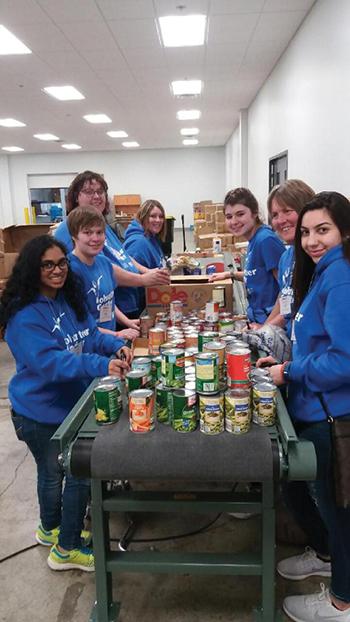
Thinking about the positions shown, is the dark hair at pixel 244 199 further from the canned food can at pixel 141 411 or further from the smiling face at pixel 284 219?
the canned food can at pixel 141 411

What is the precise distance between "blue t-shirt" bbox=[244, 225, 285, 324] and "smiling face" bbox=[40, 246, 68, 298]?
1059mm

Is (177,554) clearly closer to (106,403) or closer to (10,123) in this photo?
(106,403)

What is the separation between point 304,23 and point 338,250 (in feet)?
13.1

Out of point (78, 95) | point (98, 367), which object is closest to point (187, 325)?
point (98, 367)

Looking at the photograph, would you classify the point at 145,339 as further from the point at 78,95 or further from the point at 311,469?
the point at 78,95

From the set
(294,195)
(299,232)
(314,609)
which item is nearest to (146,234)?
(294,195)

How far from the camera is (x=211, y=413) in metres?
1.20

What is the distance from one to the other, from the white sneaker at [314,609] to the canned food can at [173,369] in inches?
36.5

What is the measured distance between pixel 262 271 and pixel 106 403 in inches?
52.2

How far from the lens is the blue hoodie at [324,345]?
3.93 feet

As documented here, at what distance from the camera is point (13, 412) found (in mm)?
1742

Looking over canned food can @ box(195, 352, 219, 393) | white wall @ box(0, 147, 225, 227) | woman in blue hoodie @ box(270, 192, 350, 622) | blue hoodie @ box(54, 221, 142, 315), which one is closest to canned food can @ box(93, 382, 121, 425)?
canned food can @ box(195, 352, 219, 393)

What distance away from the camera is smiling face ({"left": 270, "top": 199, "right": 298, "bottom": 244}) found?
1901 mm

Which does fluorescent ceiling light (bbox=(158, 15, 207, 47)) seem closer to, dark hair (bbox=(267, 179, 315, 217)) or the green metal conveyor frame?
dark hair (bbox=(267, 179, 315, 217))
